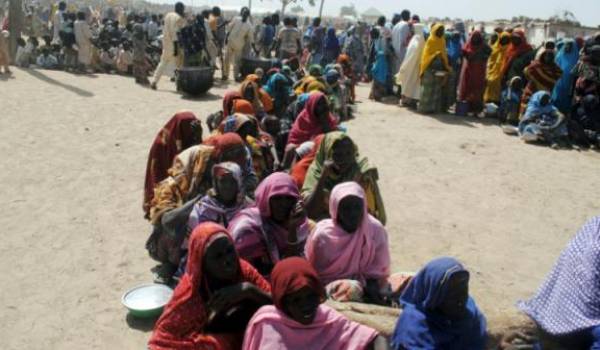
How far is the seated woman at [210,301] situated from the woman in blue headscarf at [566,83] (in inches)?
359

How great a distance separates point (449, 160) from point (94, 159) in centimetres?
520

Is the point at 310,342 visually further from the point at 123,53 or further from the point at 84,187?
the point at 123,53

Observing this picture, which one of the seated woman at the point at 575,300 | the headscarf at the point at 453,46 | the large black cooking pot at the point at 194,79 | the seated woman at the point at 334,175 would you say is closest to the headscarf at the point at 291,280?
the seated woman at the point at 575,300

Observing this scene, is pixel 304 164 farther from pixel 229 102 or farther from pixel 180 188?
pixel 229 102

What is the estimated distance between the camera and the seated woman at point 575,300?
3031 mm

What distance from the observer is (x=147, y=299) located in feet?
13.1

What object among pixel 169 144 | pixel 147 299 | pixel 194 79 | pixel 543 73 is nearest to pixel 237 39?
pixel 194 79

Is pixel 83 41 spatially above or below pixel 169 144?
above

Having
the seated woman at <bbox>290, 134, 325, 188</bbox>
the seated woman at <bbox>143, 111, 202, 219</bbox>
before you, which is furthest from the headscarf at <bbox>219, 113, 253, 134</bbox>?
the seated woman at <bbox>290, 134, 325, 188</bbox>

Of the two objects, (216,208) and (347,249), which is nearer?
(347,249)

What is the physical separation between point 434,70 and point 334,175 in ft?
24.6

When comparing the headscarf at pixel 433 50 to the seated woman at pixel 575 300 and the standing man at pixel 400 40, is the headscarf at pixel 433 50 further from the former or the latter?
the seated woman at pixel 575 300

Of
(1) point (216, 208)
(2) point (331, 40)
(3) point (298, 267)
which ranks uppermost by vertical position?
(2) point (331, 40)

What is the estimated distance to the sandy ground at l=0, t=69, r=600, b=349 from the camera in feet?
13.7
